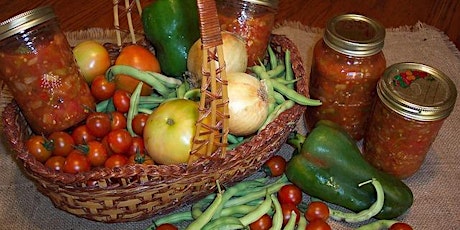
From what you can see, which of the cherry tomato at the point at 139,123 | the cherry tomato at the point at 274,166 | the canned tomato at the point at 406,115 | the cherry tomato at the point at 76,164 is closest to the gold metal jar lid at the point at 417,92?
the canned tomato at the point at 406,115

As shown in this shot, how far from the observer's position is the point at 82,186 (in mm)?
877

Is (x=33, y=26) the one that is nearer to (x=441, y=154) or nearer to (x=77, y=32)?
(x=77, y=32)

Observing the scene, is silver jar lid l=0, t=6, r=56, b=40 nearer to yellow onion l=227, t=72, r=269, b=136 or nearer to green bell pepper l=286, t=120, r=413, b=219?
yellow onion l=227, t=72, r=269, b=136

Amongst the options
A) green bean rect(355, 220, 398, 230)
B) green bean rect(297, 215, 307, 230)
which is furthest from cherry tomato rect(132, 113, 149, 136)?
green bean rect(355, 220, 398, 230)

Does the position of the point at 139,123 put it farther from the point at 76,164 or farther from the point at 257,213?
Answer: the point at 257,213

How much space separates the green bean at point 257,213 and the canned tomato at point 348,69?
275 millimetres

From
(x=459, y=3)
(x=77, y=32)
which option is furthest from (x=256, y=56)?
(x=459, y=3)

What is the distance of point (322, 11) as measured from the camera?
171cm

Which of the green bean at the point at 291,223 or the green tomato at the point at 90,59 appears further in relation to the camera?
the green tomato at the point at 90,59

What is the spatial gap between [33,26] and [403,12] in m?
1.22

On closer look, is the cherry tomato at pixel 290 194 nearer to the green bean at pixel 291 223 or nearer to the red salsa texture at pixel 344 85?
the green bean at pixel 291 223

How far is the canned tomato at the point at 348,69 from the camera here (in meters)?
→ 1.06

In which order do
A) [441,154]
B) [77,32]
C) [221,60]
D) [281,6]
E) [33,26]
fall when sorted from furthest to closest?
[281,6] → [77,32] → [441,154] → [33,26] → [221,60]

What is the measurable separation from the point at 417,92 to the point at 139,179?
1.79ft
